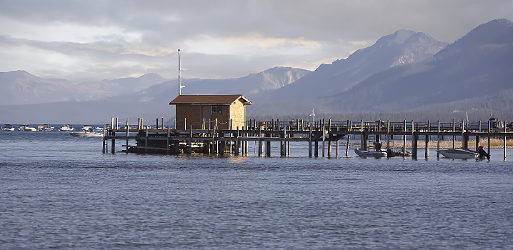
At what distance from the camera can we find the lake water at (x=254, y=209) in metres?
22.6

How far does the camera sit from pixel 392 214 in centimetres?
2864

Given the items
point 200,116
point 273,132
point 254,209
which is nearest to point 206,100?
point 200,116

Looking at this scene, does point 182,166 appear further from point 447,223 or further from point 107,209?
point 447,223

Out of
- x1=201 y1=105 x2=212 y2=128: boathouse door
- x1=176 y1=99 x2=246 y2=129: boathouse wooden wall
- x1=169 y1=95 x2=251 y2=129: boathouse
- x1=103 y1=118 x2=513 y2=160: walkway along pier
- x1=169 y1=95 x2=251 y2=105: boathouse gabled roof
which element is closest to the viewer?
x1=103 y1=118 x2=513 y2=160: walkway along pier

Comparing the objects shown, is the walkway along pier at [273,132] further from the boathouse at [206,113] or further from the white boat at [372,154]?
the white boat at [372,154]

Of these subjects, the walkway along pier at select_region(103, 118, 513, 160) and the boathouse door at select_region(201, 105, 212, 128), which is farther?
the boathouse door at select_region(201, 105, 212, 128)

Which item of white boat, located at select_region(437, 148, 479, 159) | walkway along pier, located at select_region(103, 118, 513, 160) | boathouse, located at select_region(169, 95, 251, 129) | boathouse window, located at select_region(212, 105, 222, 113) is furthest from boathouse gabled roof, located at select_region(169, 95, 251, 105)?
white boat, located at select_region(437, 148, 479, 159)

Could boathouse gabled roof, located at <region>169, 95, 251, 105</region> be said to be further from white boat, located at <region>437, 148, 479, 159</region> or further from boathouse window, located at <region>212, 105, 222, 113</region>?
white boat, located at <region>437, 148, 479, 159</region>

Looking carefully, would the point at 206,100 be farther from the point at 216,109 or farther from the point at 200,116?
the point at 200,116

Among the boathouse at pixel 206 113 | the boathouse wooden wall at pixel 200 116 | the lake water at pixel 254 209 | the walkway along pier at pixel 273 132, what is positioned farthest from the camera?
the boathouse wooden wall at pixel 200 116

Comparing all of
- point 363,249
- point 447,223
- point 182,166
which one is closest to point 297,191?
point 447,223

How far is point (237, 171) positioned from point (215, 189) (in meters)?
13.0

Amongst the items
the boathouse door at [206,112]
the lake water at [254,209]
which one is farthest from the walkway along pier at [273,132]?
the lake water at [254,209]

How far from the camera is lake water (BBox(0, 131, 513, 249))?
22578mm
